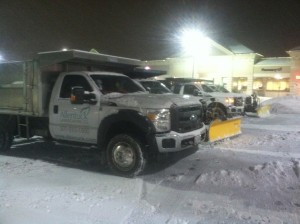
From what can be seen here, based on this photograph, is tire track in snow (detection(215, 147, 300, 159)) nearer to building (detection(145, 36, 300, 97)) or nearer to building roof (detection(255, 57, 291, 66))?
building (detection(145, 36, 300, 97))

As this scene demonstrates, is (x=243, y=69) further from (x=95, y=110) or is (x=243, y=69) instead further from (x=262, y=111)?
(x=95, y=110)

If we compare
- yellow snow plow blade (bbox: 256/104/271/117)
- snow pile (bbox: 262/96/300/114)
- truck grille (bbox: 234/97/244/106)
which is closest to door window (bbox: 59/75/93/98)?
truck grille (bbox: 234/97/244/106)

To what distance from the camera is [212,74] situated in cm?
3912

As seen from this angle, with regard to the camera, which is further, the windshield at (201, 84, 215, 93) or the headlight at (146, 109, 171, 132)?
the windshield at (201, 84, 215, 93)

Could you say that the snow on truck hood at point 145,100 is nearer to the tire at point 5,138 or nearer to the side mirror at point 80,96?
the side mirror at point 80,96

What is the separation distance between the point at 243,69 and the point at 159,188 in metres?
33.0

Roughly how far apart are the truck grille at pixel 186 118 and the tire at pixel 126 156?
2.57 feet

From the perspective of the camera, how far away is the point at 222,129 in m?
10.6

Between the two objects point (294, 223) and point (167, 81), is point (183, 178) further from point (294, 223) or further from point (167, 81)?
point (167, 81)

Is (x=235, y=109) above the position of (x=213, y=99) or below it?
→ below

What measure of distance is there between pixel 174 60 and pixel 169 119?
111ft

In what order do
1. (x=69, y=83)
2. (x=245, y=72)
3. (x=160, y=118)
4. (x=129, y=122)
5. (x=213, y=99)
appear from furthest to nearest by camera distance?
(x=245, y=72)
(x=213, y=99)
(x=69, y=83)
(x=129, y=122)
(x=160, y=118)

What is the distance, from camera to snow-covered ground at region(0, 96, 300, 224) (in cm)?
516

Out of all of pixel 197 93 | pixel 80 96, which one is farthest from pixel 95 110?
pixel 197 93
